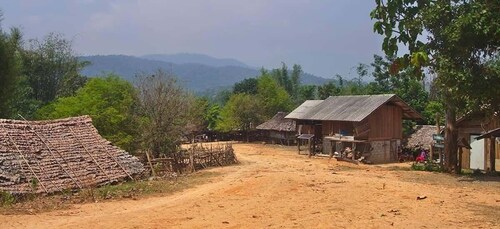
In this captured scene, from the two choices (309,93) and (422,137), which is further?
(309,93)

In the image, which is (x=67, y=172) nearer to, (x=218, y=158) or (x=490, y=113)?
(x=218, y=158)

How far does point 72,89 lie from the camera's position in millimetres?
46594

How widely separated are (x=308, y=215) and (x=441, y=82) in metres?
8.71

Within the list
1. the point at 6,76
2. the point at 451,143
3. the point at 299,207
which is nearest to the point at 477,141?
the point at 451,143

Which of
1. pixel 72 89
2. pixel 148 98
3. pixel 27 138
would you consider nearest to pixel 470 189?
pixel 27 138

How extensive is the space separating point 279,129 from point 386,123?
665 inches

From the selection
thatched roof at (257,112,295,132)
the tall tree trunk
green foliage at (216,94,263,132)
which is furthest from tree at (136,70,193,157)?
green foliage at (216,94,263,132)

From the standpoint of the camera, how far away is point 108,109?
28859 mm

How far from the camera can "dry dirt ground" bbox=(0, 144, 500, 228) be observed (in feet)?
43.1

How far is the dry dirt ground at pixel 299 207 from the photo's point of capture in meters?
13.1

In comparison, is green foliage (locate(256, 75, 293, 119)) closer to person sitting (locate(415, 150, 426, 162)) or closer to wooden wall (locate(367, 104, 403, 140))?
wooden wall (locate(367, 104, 403, 140))

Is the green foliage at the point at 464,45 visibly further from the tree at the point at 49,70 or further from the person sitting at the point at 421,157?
the tree at the point at 49,70

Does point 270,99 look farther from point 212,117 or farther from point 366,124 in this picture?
point 366,124

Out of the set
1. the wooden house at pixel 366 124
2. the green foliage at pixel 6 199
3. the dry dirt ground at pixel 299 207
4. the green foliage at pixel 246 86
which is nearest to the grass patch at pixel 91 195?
the green foliage at pixel 6 199
